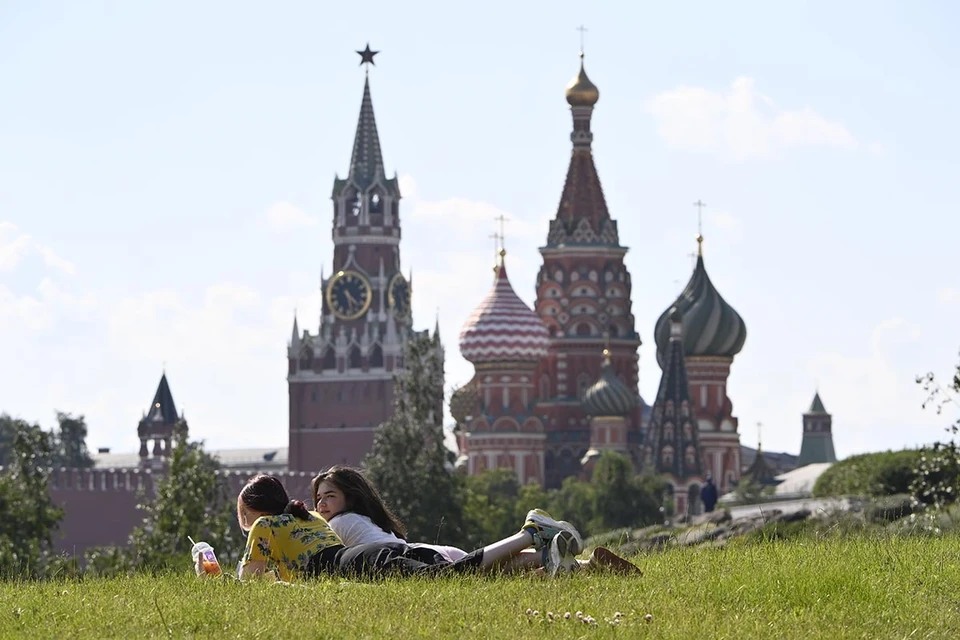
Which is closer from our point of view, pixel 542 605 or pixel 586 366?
pixel 542 605

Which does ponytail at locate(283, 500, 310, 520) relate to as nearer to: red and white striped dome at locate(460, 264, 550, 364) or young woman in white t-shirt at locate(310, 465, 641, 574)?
young woman in white t-shirt at locate(310, 465, 641, 574)

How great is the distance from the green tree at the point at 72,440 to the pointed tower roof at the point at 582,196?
132 ft

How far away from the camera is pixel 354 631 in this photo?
846 centimetres

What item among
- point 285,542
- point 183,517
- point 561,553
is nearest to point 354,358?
point 183,517

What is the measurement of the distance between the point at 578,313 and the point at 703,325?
19.1ft

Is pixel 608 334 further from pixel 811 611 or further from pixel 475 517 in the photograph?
pixel 811 611

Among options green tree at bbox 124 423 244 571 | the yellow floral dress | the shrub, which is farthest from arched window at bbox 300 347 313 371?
the yellow floral dress

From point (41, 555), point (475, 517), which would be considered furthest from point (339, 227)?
point (41, 555)

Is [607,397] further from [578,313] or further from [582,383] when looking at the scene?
[578,313]

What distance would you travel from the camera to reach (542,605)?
9062 mm

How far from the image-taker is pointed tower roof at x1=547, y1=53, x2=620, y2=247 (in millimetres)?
97188

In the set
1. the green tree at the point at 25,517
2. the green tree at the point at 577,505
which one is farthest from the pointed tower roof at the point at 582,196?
the green tree at the point at 25,517

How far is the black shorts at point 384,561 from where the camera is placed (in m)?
9.93

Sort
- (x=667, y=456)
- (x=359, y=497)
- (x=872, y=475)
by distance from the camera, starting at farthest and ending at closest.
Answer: (x=667, y=456) < (x=872, y=475) < (x=359, y=497)
